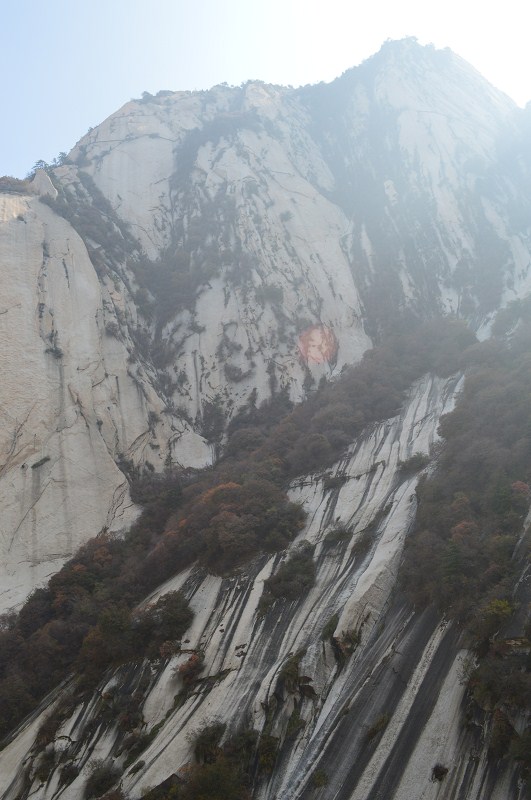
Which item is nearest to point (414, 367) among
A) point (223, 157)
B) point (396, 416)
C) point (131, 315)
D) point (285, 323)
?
point (396, 416)

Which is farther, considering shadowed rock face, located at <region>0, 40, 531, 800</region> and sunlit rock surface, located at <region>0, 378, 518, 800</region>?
shadowed rock face, located at <region>0, 40, 531, 800</region>

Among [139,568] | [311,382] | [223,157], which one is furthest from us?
[223,157]

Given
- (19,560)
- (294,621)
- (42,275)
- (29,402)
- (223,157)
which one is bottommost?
(294,621)

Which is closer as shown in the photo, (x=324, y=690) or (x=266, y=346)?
(x=324, y=690)

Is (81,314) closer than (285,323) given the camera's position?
Yes

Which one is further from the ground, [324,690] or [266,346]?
Result: [266,346]

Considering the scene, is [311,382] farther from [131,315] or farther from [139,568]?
[139,568]

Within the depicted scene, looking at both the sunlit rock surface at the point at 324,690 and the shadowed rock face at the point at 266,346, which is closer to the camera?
the sunlit rock surface at the point at 324,690

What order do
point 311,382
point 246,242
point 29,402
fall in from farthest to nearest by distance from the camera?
point 246,242, point 311,382, point 29,402
